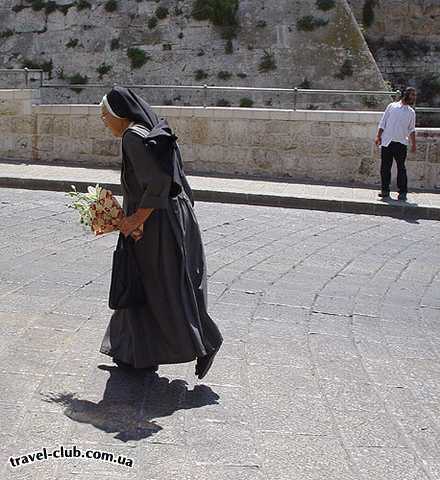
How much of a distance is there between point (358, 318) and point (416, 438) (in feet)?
7.04

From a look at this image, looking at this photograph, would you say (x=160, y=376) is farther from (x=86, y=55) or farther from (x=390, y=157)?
(x=86, y=55)

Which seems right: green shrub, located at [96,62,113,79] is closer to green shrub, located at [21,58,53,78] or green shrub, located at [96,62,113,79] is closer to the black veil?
green shrub, located at [21,58,53,78]

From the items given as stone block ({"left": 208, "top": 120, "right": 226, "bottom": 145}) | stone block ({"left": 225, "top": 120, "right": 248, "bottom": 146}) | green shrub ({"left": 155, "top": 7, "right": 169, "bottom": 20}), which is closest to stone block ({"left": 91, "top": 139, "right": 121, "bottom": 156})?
stone block ({"left": 208, "top": 120, "right": 226, "bottom": 145})

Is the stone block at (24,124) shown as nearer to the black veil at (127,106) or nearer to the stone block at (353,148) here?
the stone block at (353,148)

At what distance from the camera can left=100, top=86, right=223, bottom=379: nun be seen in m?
4.24

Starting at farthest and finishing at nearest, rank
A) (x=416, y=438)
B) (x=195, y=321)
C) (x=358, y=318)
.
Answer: (x=358, y=318), (x=195, y=321), (x=416, y=438)

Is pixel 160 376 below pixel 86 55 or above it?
below

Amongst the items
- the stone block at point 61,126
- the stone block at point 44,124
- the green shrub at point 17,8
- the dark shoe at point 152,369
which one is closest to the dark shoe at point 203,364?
the dark shoe at point 152,369

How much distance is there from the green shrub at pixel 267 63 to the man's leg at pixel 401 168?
7.79m

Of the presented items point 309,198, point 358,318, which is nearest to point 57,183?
point 309,198

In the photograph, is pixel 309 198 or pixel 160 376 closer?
pixel 160 376

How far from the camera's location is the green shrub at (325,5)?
19.5 metres

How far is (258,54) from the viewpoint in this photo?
19.2 meters

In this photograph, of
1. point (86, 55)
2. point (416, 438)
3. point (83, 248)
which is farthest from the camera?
point (86, 55)
